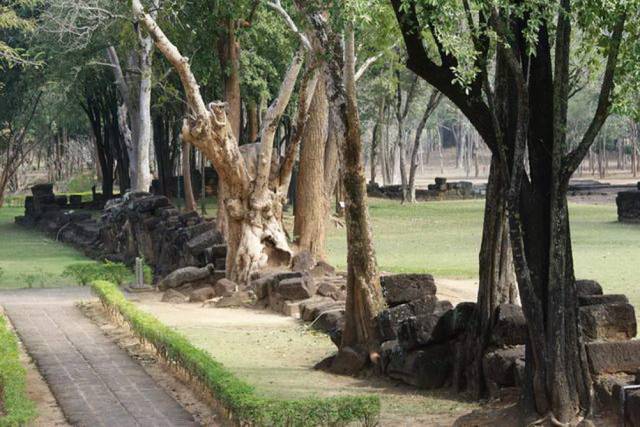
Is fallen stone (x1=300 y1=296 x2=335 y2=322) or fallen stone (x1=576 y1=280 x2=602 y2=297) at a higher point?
fallen stone (x1=576 y1=280 x2=602 y2=297)

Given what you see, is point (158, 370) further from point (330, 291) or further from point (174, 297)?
point (174, 297)

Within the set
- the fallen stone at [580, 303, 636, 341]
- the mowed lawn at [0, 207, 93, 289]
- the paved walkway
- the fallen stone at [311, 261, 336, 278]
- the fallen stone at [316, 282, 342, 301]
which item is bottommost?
the mowed lawn at [0, 207, 93, 289]

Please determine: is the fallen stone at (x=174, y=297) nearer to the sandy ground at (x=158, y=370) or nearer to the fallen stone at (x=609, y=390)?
the sandy ground at (x=158, y=370)

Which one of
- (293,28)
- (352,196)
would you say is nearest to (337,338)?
(352,196)

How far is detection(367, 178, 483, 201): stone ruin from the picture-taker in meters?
55.5

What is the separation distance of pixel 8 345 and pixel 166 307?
809cm

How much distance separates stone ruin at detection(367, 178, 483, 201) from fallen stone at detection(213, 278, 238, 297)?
3308cm

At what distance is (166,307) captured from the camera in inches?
838

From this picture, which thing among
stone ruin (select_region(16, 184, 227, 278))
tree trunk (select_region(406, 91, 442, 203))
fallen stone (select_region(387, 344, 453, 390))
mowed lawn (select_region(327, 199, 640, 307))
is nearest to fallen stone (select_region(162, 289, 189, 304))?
stone ruin (select_region(16, 184, 227, 278))

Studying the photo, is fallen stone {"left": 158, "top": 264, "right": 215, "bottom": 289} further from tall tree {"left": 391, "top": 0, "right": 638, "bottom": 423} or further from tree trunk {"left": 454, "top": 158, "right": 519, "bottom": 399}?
tall tree {"left": 391, "top": 0, "right": 638, "bottom": 423}

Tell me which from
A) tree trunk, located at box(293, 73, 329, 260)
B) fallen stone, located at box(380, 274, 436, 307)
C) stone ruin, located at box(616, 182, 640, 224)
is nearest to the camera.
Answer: fallen stone, located at box(380, 274, 436, 307)

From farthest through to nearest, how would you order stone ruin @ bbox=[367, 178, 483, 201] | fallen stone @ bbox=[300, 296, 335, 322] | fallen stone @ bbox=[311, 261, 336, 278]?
stone ruin @ bbox=[367, 178, 483, 201], fallen stone @ bbox=[311, 261, 336, 278], fallen stone @ bbox=[300, 296, 335, 322]

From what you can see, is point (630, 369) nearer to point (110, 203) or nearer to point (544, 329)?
point (544, 329)

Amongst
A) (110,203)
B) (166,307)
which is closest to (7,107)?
(110,203)
